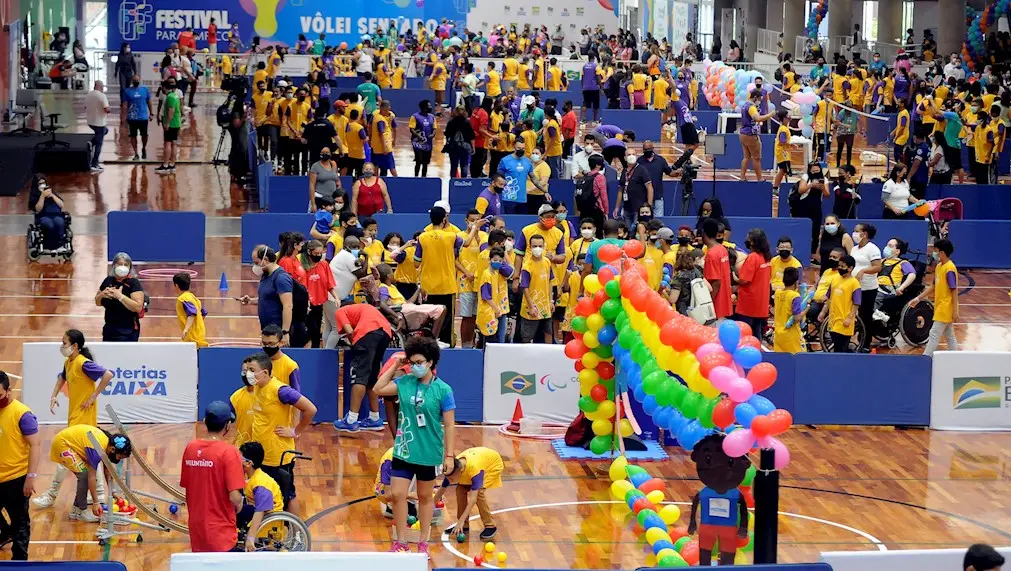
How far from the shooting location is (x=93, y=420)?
1274cm

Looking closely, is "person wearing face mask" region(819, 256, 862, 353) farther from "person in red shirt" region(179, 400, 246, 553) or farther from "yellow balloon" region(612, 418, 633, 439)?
"person in red shirt" region(179, 400, 246, 553)

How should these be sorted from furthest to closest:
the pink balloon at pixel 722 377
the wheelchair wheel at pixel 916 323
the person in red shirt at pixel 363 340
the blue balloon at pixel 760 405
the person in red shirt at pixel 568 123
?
the person in red shirt at pixel 568 123 → the wheelchair wheel at pixel 916 323 → the person in red shirt at pixel 363 340 → the pink balloon at pixel 722 377 → the blue balloon at pixel 760 405

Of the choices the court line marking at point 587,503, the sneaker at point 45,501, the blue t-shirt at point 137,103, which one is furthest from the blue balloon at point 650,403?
the blue t-shirt at point 137,103

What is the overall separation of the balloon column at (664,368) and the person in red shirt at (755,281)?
114 inches

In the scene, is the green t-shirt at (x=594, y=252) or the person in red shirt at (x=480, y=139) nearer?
the green t-shirt at (x=594, y=252)

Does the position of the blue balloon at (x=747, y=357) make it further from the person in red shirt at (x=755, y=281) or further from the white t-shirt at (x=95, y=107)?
the white t-shirt at (x=95, y=107)

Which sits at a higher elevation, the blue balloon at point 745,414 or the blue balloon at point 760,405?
the blue balloon at point 760,405

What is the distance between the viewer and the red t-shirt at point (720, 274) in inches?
696

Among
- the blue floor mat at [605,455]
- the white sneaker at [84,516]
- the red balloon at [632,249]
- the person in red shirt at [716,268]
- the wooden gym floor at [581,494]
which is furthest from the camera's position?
the person in red shirt at [716,268]

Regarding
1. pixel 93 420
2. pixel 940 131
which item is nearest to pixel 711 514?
pixel 93 420

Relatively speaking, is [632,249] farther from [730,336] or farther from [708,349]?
[730,336]

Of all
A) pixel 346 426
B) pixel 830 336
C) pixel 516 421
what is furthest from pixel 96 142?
pixel 830 336

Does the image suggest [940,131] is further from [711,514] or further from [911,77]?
[711,514]

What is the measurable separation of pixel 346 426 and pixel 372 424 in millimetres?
278
